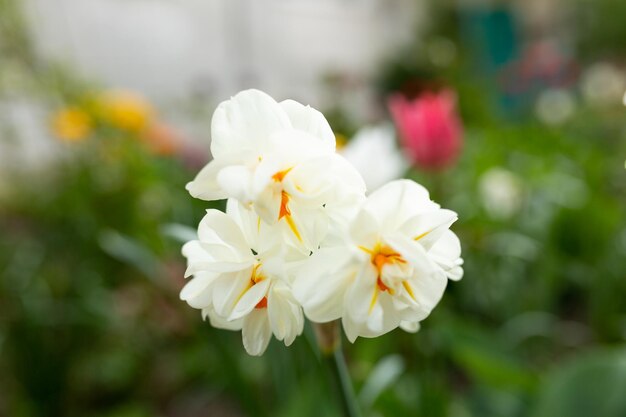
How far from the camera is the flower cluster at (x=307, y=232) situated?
6.9 inches

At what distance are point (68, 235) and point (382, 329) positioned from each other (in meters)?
1.18

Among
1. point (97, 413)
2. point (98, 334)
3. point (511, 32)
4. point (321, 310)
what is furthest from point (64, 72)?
point (511, 32)

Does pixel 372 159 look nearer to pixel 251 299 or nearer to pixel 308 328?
pixel 308 328

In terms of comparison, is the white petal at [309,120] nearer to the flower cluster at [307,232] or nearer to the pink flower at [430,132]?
the flower cluster at [307,232]

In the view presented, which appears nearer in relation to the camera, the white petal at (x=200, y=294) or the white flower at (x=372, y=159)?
the white petal at (x=200, y=294)

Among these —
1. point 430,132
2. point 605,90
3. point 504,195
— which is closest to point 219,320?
point 430,132

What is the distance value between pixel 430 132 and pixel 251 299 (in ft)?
2.01

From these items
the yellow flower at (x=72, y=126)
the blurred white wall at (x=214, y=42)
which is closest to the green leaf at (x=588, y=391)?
the yellow flower at (x=72, y=126)

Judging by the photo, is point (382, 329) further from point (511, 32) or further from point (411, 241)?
point (511, 32)

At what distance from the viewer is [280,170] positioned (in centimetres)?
18

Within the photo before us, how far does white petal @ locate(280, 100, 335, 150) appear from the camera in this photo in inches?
7.6

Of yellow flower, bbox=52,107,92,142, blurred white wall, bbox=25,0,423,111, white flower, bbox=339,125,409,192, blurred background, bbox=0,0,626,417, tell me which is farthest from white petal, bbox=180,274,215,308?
blurred white wall, bbox=25,0,423,111

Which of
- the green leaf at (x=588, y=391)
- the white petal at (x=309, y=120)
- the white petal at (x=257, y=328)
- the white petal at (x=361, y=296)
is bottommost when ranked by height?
the green leaf at (x=588, y=391)

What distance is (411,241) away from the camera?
0.58 feet
